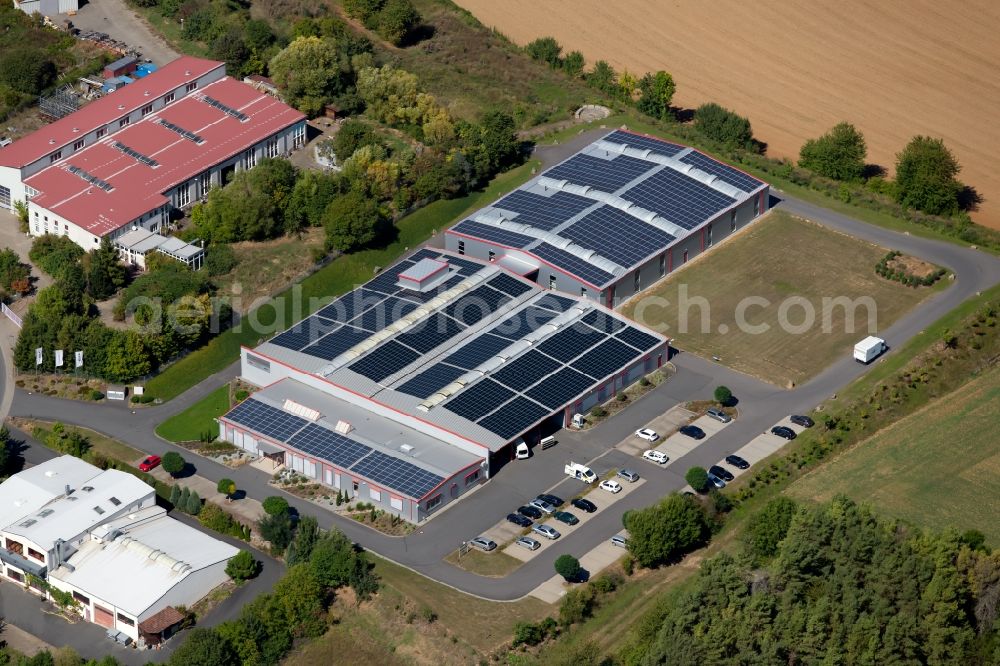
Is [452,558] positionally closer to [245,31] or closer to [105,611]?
[105,611]

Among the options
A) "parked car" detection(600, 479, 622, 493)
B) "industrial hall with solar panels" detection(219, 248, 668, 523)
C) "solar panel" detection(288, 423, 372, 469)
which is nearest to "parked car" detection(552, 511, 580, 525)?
"parked car" detection(600, 479, 622, 493)

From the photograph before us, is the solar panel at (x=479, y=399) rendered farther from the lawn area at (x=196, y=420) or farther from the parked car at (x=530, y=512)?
the lawn area at (x=196, y=420)

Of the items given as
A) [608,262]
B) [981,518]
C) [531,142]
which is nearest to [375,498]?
[608,262]

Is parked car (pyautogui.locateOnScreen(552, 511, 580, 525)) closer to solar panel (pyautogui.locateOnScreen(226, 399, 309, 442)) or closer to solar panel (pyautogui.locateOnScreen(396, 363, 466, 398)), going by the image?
solar panel (pyautogui.locateOnScreen(396, 363, 466, 398))

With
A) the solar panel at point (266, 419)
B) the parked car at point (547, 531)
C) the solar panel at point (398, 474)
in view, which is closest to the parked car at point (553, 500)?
the parked car at point (547, 531)

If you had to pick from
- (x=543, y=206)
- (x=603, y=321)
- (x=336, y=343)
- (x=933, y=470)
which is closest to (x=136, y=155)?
(x=336, y=343)

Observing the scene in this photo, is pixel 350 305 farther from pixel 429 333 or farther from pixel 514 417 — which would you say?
pixel 514 417

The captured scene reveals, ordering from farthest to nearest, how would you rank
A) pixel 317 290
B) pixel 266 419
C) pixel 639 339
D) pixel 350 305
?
pixel 317 290 → pixel 350 305 → pixel 639 339 → pixel 266 419
